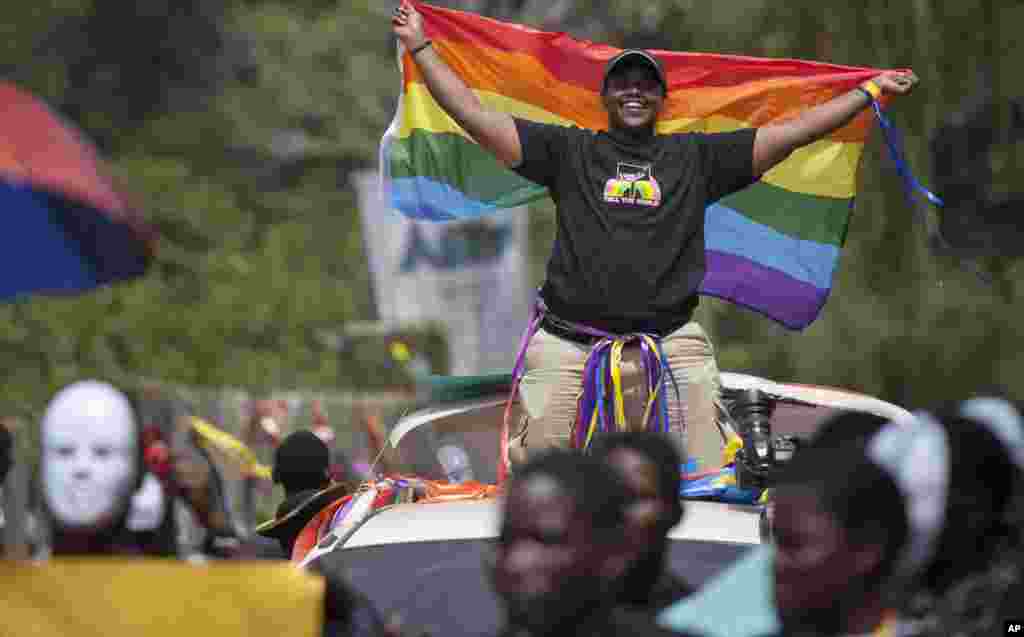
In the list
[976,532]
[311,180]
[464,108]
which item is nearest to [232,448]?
[464,108]

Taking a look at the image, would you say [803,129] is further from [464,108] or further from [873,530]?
[873,530]

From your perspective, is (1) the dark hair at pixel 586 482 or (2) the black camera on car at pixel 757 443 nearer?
(1) the dark hair at pixel 586 482

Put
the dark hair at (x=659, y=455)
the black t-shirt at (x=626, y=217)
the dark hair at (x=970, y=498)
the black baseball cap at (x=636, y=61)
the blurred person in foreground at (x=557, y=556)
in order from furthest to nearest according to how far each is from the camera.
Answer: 1. the black baseball cap at (x=636, y=61)
2. the black t-shirt at (x=626, y=217)
3. the dark hair at (x=659, y=455)
4. the dark hair at (x=970, y=498)
5. the blurred person in foreground at (x=557, y=556)

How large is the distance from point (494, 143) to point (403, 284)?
1418 cm

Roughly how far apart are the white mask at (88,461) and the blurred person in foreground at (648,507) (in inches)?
39.5

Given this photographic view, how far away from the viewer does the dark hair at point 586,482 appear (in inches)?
158

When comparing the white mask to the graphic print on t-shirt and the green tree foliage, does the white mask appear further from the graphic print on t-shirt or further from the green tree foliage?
the green tree foliage

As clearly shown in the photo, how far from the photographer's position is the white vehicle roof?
19.3 feet

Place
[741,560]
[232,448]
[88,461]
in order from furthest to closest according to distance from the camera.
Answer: [232,448], [741,560], [88,461]

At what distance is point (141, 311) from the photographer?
24.6 meters

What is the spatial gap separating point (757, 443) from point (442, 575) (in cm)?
135

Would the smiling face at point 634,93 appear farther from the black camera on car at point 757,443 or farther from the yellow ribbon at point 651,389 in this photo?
the black camera on car at point 757,443

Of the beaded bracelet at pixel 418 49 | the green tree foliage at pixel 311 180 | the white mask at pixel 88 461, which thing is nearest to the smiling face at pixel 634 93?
the beaded bracelet at pixel 418 49

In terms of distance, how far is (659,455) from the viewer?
4.88m
